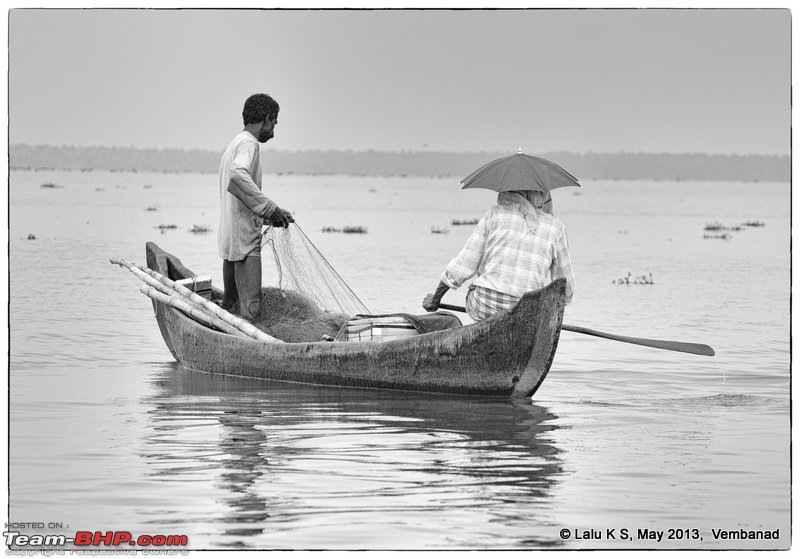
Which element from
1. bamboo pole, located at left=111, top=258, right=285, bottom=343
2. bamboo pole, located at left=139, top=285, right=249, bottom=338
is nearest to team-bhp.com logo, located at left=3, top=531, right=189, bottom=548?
bamboo pole, located at left=111, top=258, right=285, bottom=343

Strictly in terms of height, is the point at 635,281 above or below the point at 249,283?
below

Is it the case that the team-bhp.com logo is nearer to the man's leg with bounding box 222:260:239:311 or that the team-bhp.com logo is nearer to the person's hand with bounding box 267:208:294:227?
the person's hand with bounding box 267:208:294:227

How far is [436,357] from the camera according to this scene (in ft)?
26.1

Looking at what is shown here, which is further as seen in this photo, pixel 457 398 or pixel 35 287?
pixel 35 287

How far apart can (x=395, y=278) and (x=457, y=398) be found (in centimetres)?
771

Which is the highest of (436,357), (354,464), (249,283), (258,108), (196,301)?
(258,108)

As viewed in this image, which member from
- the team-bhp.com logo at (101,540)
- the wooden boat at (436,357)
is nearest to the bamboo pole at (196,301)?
the wooden boat at (436,357)

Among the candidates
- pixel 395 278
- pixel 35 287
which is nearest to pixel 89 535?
pixel 35 287

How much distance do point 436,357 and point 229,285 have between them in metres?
2.00

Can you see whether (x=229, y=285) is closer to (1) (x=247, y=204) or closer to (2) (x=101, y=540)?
(1) (x=247, y=204)

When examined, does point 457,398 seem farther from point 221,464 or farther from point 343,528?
point 343,528

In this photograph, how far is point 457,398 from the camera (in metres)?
7.95

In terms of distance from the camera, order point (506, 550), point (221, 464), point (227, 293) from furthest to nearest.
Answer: point (227, 293) < point (221, 464) < point (506, 550)

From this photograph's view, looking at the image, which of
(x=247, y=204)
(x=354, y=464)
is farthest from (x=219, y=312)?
(x=354, y=464)
